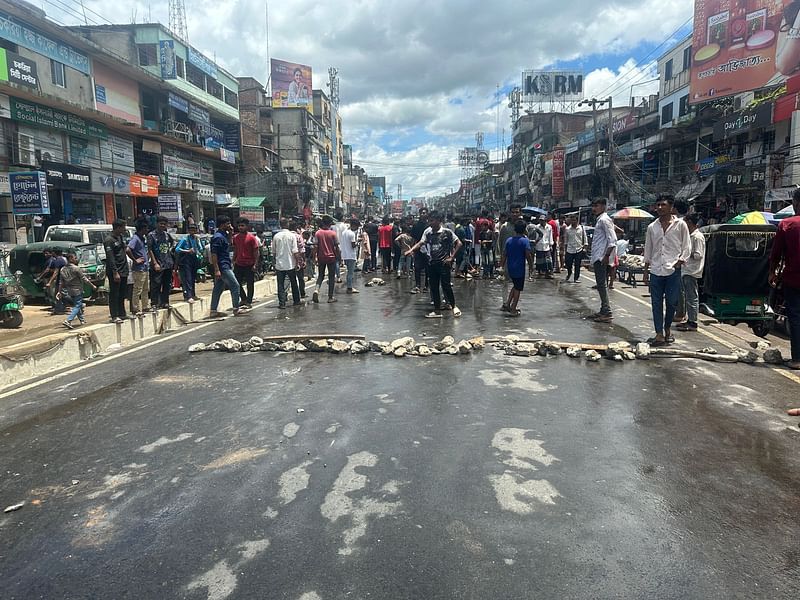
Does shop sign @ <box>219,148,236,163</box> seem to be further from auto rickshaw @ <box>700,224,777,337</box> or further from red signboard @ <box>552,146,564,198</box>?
auto rickshaw @ <box>700,224,777,337</box>

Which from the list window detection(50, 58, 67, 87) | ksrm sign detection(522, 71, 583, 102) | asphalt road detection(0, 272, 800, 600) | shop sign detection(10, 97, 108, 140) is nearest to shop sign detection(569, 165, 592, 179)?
ksrm sign detection(522, 71, 583, 102)

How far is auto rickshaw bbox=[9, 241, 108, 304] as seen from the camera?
12.3m

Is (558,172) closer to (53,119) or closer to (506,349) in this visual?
(53,119)

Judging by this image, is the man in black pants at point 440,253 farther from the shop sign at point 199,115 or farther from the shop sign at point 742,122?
the shop sign at point 199,115

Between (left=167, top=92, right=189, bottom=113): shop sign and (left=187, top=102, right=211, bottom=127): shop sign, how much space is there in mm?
621

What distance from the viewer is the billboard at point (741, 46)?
2334 cm

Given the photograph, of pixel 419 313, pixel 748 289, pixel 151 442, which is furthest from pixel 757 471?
pixel 419 313

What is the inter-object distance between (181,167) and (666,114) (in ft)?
102

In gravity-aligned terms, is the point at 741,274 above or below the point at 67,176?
below

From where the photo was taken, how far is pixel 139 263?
9.02 meters

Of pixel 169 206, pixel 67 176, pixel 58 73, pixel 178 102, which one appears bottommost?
pixel 169 206

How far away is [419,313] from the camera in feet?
33.2

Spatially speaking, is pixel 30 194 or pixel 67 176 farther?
pixel 67 176

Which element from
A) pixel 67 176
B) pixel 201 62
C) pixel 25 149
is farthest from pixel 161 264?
pixel 201 62
